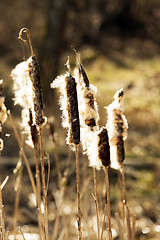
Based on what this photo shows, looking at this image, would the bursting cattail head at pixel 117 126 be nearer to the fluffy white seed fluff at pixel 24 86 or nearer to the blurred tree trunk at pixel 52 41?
the fluffy white seed fluff at pixel 24 86

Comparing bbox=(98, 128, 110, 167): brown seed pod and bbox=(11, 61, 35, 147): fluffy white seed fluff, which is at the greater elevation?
bbox=(11, 61, 35, 147): fluffy white seed fluff

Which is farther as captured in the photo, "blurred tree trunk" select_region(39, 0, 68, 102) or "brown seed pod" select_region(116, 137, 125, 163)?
"blurred tree trunk" select_region(39, 0, 68, 102)

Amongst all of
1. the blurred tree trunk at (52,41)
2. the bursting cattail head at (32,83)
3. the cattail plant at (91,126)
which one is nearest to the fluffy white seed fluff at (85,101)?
the cattail plant at (91,126)

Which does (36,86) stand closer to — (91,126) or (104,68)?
(91,126)

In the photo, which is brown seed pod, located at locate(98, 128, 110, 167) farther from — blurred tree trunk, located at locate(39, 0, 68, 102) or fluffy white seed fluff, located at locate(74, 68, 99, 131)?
blurred tree trunk, located at locate(39, 0, 68, 102)

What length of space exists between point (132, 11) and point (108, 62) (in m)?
1.88

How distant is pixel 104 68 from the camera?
590cm

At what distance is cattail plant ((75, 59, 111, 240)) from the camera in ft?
3.14

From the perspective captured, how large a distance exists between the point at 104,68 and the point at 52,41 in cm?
174

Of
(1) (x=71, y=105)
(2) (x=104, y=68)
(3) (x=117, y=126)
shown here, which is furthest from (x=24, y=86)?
(2) (x=104, y=68)

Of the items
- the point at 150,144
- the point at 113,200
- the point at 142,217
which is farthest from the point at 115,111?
the point at 150,144

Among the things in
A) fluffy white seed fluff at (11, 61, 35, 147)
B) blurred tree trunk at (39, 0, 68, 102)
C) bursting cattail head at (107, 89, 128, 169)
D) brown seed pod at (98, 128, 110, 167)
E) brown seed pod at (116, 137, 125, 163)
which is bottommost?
brown seed pod at (98, 128, 110, 167)

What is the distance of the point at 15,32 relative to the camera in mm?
7051

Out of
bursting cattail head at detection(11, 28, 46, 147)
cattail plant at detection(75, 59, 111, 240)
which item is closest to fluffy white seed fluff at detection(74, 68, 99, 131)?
cattail plant at detection(75, 59, 111, 240)
